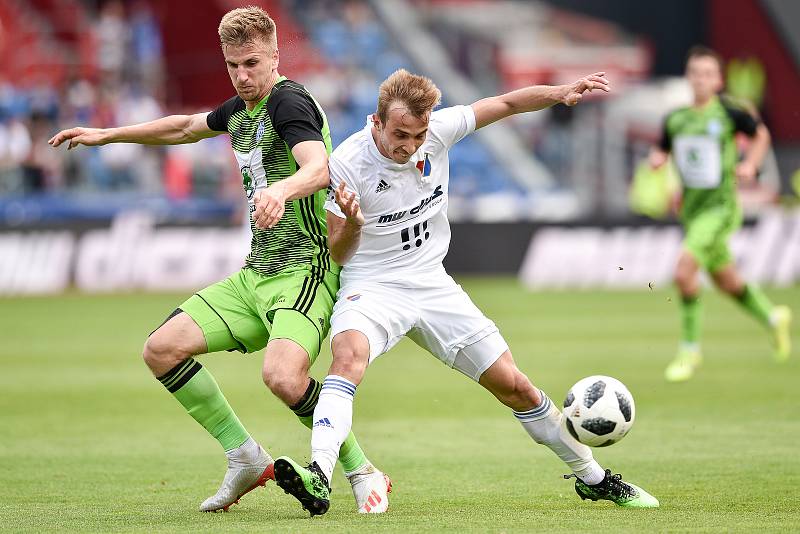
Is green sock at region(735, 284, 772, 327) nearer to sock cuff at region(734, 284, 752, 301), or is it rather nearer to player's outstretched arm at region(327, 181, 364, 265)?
sock cuff at region(734, 284, 752, 301)

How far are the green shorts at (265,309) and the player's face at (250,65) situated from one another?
974 millimetres

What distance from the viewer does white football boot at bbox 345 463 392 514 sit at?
6992 mm

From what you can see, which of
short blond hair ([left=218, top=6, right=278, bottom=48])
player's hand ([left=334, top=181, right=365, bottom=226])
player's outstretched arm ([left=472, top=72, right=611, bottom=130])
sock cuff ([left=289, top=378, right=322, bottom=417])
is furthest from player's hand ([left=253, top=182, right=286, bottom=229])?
player's outstretched arm ([left=472, top=72, right=611, bottom=130])

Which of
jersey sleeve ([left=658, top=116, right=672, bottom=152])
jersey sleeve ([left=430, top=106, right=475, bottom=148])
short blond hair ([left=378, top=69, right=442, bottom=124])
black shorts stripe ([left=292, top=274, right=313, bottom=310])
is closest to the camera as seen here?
short blond hair ([left=378, top=69, right=442, bottom=124])

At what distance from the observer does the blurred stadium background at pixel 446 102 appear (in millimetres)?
24641

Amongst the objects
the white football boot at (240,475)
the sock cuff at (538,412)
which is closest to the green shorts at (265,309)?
the white football boot at (240,475)

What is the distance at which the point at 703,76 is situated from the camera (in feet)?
44.5

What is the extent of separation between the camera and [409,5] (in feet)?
109

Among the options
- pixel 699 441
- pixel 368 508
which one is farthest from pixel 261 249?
pixel 699 441

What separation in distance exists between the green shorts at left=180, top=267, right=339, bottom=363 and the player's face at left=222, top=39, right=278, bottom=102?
0.97 meters

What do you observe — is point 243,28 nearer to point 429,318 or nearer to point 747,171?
point 429,318

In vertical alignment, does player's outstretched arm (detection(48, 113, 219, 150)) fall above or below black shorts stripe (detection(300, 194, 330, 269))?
above

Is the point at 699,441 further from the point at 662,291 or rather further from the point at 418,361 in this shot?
the point at 662,291

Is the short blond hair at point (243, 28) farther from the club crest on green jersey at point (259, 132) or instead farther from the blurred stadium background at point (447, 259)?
the blurred stadium background at point (447, 259)
